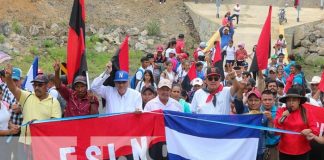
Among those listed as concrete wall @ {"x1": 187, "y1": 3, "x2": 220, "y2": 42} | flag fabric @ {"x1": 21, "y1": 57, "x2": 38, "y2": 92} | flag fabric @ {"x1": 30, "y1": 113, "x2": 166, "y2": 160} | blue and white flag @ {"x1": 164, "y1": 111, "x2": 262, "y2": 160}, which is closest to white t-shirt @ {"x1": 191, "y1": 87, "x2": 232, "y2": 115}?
blue and white flag @ {"x1": 164, "y1": 111, "x2": 262, "y2": 160}

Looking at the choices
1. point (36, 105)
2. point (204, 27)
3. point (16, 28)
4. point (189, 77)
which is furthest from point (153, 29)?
point (36, 105)

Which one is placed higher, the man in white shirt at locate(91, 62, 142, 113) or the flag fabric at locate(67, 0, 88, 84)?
the flag fabric at locate(67, 0, 88, 84)

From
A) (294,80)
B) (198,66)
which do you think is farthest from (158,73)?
(294,80)

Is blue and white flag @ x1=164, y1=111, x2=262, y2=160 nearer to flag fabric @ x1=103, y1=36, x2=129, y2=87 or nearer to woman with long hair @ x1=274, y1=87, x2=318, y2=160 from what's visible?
woman with long hair @ x1=274, y1=87, x2=318, y2=160

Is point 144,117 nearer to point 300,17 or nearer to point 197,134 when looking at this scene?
point 197,134

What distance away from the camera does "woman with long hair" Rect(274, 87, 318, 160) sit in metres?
8.53

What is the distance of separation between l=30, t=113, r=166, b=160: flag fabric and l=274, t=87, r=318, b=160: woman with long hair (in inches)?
62.3

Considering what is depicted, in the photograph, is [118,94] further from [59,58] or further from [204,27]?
[204,27]

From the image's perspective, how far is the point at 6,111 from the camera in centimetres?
940

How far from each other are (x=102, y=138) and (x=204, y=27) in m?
20.2

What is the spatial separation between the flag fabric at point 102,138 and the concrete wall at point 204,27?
18952mm

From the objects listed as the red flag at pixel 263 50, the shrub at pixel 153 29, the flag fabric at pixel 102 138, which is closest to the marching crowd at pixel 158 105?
the flag fabric at pixel 102 138

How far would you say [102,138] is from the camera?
29.8ft

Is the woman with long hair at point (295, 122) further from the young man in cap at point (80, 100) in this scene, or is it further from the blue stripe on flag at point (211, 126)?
the young man in cap at point (80, 100)
